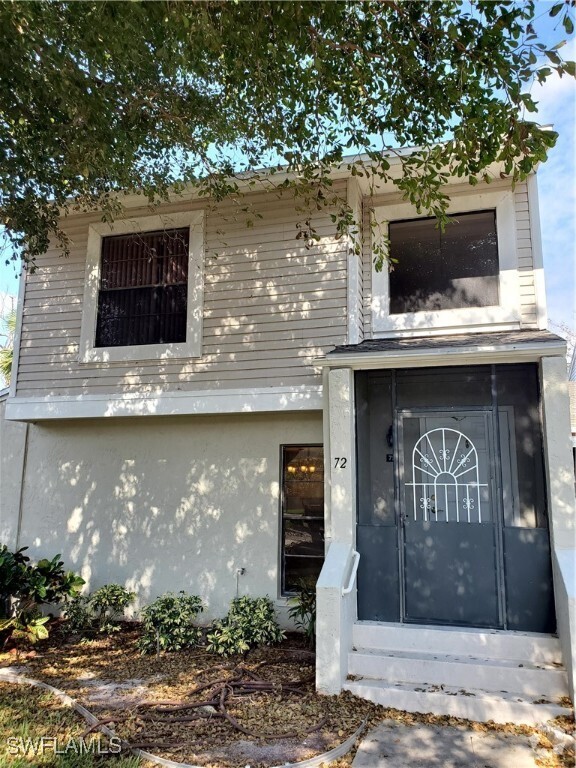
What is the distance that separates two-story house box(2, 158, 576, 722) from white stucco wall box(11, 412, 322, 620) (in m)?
0.03

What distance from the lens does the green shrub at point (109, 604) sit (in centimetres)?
730

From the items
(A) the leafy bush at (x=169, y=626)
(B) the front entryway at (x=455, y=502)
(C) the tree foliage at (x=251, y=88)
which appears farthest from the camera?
(A) the leafy bush at (x=169, y=626)

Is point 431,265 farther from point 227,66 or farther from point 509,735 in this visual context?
point 509,735

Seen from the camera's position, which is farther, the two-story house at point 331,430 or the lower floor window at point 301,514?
the lower floor window at point 301,514

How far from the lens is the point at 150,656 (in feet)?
21.2

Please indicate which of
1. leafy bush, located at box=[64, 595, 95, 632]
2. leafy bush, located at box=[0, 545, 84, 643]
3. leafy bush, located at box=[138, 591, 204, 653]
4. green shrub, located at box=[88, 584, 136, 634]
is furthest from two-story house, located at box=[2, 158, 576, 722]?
leafy bush, located at box=[0, 545, 84, 643]

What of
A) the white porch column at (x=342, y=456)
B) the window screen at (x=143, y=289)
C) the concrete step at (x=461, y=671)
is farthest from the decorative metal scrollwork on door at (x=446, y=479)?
the window screen at (x=143, y=289)

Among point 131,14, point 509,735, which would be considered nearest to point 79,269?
point 131,14

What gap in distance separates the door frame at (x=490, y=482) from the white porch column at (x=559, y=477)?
0.50m

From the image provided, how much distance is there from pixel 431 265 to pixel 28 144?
511 centimetres

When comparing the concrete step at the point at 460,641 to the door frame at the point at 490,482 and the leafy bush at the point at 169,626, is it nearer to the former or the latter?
the door frame at the point at 490,482

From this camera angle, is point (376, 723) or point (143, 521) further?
point (143, 521)

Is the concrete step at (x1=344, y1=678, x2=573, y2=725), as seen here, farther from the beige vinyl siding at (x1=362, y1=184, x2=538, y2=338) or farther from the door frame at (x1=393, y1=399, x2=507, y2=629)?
the beige vinyl siding at (x1=362, y1=184, x2=538, y2=338)

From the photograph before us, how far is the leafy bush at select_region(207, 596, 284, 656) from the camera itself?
252 inches
